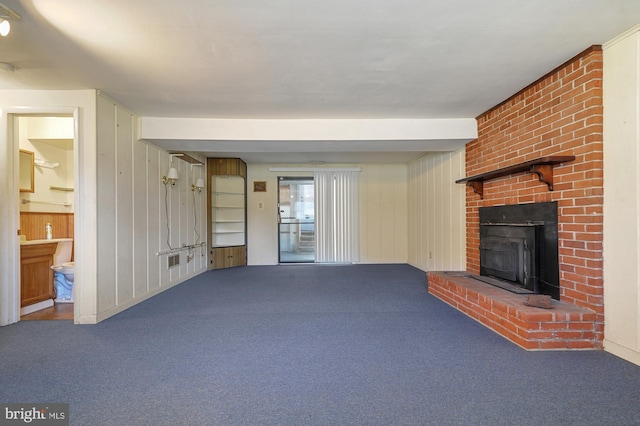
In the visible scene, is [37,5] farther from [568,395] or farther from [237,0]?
[568,395]

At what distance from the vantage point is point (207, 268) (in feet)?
18.8

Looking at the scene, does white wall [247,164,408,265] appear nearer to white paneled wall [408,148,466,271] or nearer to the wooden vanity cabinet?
white paneled wall [408,148,466,271]

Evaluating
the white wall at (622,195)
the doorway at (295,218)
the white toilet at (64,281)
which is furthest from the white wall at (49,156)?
the white wall at (622,195)

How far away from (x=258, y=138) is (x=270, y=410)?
3000 mm

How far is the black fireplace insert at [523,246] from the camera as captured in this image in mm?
2574

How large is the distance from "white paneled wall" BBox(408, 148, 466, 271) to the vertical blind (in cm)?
118

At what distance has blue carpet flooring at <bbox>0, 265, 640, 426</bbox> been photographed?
1.50 meters

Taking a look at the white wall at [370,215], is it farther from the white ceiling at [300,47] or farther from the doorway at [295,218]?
the white ceiling at [300,47]

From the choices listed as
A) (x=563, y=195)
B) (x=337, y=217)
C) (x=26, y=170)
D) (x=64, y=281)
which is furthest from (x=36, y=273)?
(x=563, y=195)

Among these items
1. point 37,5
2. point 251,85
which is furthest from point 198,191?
point 37,5

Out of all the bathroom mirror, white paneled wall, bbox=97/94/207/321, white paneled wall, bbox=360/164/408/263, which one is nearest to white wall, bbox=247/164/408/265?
white paneled wall, bbox=360/164/408/263

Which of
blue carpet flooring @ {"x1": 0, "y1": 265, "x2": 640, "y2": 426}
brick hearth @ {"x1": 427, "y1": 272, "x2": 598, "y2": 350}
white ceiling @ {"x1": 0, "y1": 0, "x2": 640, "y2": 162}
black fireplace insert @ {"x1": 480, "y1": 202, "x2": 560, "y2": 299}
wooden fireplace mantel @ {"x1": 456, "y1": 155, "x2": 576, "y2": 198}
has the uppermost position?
white ceiling @ {"x1": 0, "y1": 0, "x2": 640, "y2": 162}

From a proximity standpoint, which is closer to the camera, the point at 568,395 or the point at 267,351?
the point at 568,395

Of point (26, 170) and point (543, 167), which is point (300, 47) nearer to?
point (543, 167)
